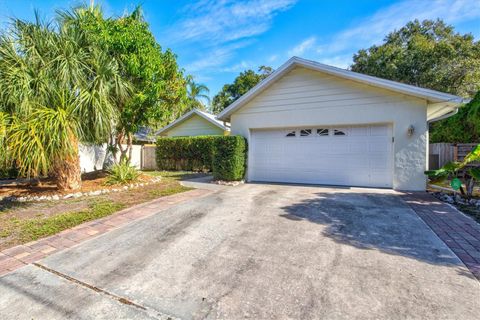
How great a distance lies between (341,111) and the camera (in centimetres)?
795

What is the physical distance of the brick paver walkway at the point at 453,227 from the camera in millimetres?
3162

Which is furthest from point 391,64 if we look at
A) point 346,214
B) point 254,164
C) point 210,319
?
point 210,319

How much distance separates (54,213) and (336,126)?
28.0 ft

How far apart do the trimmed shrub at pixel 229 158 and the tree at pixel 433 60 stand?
11954 millimetres

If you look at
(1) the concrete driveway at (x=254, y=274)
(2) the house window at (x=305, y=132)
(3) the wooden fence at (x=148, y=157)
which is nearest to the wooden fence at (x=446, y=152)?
(2) the house window at (x=305, y=132)

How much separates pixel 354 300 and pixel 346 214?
9.73 feet

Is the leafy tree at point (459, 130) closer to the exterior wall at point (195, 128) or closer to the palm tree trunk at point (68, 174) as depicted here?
the exterior wall at point (195, 128)

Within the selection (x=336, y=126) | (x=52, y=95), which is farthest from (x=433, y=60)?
(x=52, y=95)

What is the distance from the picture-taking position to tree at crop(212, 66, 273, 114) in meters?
28.4

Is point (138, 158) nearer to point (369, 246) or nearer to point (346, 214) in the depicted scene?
point (346, 214)

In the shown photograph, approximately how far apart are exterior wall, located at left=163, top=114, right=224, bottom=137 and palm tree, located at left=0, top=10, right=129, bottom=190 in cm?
785

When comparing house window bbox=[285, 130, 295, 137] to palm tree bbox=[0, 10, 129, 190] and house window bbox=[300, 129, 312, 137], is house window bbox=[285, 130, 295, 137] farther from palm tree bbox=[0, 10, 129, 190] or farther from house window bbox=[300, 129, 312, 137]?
palm tree bbox=[0, 10, 129, 190]

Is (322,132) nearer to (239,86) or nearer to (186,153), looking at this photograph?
(186,153)

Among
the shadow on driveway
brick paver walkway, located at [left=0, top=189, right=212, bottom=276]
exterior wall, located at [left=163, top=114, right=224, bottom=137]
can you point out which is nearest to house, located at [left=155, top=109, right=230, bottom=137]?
exterior wall, located at [left=163, top=114, right=224, bottom=137]
